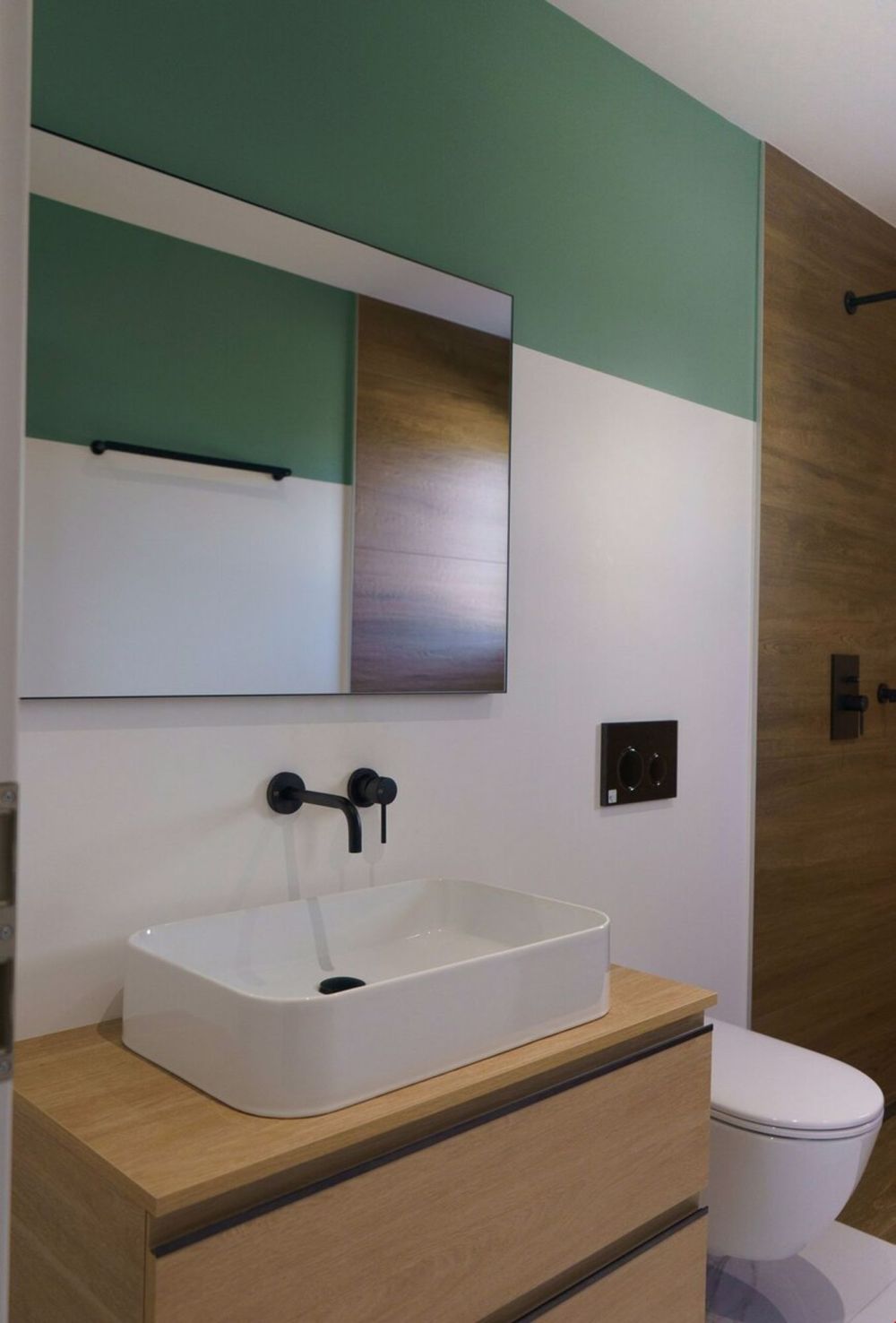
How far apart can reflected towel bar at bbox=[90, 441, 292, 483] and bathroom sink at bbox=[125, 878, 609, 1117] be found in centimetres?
63

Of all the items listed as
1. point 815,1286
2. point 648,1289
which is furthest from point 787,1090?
point 815,1286

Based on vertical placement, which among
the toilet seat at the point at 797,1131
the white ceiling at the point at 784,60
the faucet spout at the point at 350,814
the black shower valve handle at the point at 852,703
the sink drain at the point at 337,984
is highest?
the white ceiling at the point at 784,60

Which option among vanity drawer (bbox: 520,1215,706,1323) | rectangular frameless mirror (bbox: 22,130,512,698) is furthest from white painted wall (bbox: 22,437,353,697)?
vanity drawer (bbox: 520,1215,706,1323)

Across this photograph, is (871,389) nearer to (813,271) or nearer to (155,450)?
(813,271)

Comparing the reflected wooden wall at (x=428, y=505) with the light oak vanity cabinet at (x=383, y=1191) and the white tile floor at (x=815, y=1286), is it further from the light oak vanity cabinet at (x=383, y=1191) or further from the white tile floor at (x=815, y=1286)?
the white tile floor at (x=815, y=1286)

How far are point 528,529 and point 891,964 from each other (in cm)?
185

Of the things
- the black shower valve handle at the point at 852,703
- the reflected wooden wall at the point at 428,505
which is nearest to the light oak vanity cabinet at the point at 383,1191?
the reflected wooden wall at the point at 428,505

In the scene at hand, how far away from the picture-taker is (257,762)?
1.58 m

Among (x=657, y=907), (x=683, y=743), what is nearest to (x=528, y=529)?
(x=683, y=743)

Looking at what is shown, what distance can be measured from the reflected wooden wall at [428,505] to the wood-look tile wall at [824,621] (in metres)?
0.92

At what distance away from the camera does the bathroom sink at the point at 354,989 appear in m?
1.14

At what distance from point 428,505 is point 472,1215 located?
A: 1.06 m

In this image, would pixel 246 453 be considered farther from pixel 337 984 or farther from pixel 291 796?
pixel 337 984

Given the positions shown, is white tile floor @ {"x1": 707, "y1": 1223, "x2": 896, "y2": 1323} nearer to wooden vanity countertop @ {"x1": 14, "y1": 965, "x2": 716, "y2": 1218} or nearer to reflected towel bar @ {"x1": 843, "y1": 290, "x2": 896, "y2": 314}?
wooden vanity countertop @ {"x1": 14, "y1": 965, "x2": 716, "y2": 1218}
